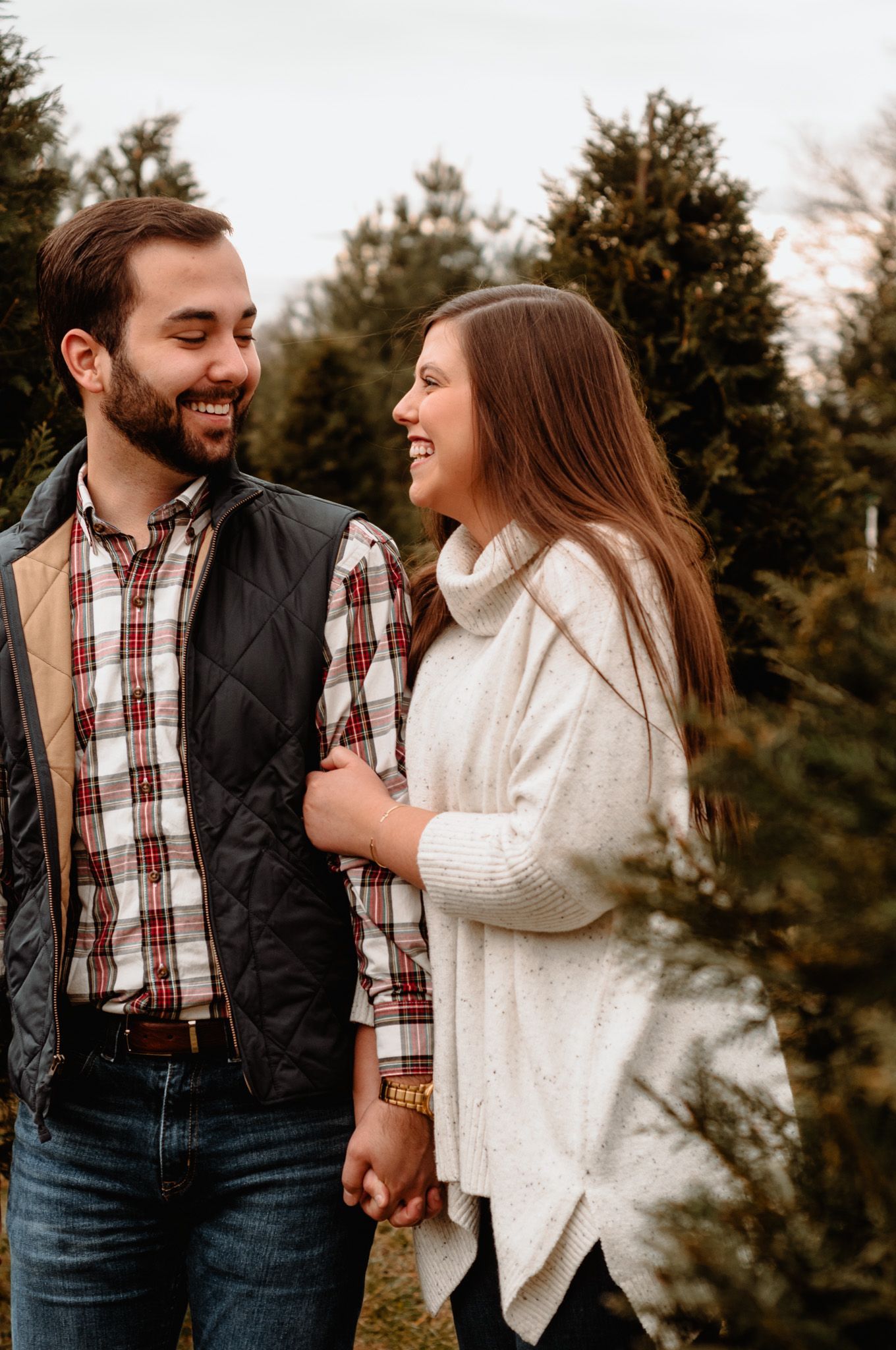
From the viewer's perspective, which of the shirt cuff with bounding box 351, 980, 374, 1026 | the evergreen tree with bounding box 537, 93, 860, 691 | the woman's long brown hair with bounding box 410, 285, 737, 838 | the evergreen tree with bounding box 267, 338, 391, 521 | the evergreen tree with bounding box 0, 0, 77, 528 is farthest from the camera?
the evergreen tree with bounding box 267, 338, 391, 521

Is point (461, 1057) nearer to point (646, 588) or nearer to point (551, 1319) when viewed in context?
point (551, 1319)

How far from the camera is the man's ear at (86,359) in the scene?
2.18 metres

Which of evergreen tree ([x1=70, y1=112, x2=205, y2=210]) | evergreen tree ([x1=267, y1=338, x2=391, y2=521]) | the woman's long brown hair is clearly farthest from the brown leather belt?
evergreen tree ([x1=267, y1=338, x2=391, y2=521])

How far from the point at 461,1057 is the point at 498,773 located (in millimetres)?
448

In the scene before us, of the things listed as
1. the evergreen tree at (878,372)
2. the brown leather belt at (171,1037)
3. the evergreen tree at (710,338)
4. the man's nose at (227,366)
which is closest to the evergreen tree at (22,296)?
the man's nose at (227,366)

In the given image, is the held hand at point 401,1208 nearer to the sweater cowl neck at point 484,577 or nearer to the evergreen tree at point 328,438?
the sweater cowl neck at point 484,577

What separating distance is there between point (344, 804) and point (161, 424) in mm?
740

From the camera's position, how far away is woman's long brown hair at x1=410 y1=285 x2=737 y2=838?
6.04 feet

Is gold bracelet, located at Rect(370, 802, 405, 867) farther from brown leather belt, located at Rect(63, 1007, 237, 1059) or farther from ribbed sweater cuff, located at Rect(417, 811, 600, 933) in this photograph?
brown leather belt, located at Rect(63, 1007, 237, 1059)

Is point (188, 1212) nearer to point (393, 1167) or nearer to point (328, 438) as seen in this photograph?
point (393, 1167)

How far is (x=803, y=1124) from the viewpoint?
104cm

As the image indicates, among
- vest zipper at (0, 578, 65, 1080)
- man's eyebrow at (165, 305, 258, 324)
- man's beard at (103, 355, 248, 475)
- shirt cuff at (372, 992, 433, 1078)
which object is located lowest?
shirt cuff at (372, 992, 433, 1078)

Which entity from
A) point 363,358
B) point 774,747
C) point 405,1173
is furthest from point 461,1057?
point 363,358

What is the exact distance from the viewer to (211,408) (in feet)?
7.07
